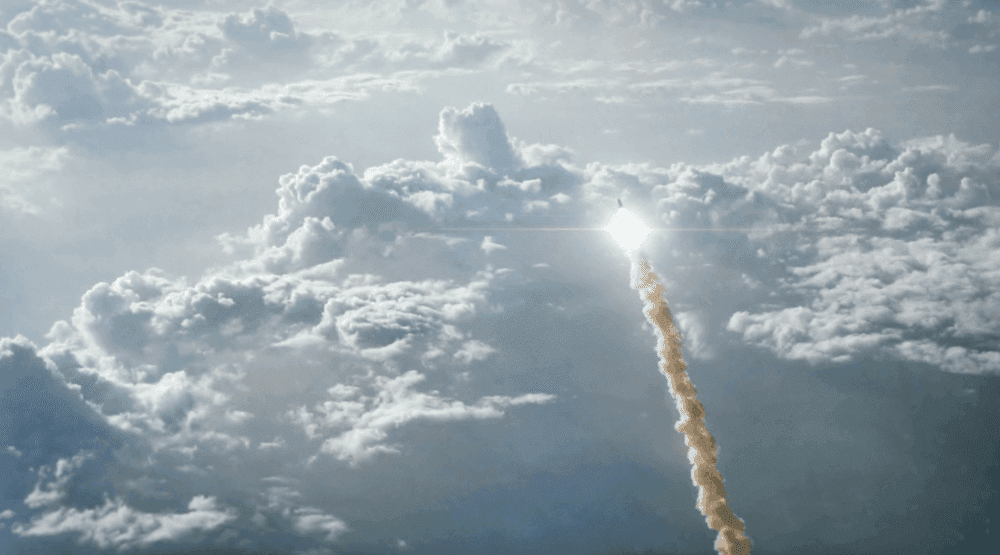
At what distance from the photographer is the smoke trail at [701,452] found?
160ft

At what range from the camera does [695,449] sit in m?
51.6

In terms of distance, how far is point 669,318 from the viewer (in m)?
57.7

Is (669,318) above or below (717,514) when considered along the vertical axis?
above

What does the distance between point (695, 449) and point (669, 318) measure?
12.8 m

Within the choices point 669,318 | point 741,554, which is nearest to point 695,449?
point 741,554

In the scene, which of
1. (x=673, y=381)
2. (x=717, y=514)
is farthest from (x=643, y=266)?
(x=717, y=514)

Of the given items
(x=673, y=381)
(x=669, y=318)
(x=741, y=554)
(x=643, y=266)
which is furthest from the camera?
(x=643, y=266)

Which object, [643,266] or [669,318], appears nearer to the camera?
[669,318]

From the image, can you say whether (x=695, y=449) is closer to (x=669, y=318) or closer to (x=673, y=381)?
(x=673, y=381)

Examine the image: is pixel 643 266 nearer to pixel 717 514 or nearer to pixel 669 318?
pixel 669 318

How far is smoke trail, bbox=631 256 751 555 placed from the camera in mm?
48750

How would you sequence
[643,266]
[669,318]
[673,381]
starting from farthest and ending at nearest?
[643,266] → [669,318] → [673,381]

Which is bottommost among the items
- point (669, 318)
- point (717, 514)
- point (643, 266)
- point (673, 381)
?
point (717, 514)

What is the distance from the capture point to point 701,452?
2002 inches
